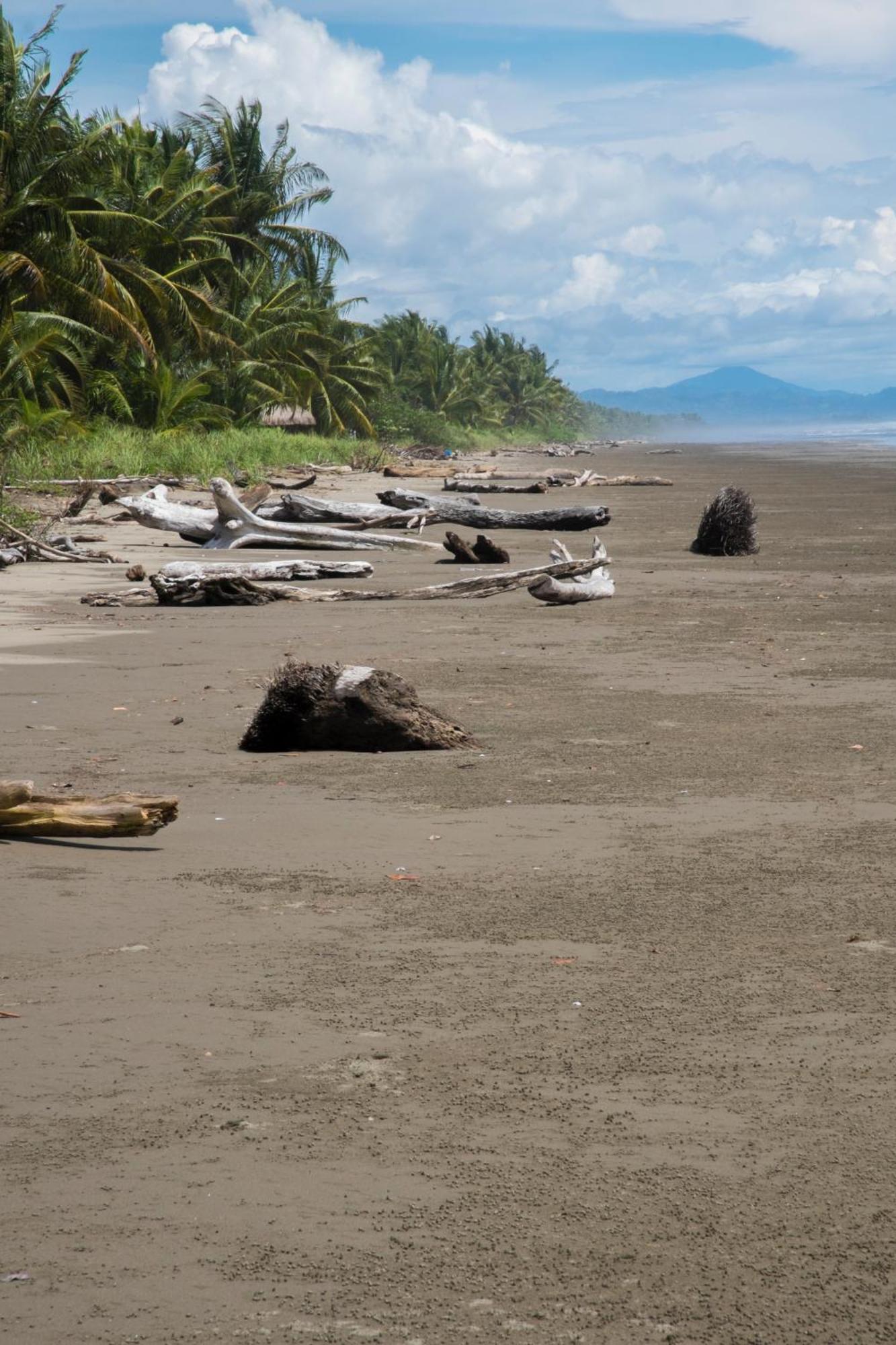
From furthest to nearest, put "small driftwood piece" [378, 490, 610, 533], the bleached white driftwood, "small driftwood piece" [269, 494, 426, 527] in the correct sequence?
"small driftwood piece" [378, 490, 610, 533]
"small driftwood piece" [269, 494, 426, 527]
the bleached white driftwood

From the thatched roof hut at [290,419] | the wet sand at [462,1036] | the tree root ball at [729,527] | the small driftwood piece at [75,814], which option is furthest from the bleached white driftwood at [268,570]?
the thatched roof hut at [290,419]

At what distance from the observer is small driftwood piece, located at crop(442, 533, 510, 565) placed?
1686 centimetres

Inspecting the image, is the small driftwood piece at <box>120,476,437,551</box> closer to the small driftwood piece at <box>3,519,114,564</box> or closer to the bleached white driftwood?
the small driftwood piece at <box>3,519,114,564</box>

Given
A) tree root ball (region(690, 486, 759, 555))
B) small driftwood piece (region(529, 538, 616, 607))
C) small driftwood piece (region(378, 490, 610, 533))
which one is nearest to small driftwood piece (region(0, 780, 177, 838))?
small driftwood piece (region(529, 538, 616, 607))

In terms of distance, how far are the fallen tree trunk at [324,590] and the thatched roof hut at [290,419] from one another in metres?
31.7

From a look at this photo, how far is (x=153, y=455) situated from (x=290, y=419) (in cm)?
1756

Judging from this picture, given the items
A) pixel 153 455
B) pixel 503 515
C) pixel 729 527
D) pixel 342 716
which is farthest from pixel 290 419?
pixel 342 716

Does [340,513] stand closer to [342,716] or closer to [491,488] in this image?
[491,488]

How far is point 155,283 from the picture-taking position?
31141mm

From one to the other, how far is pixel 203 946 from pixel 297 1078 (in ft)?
3.28

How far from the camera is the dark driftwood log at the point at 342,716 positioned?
23.2 feet

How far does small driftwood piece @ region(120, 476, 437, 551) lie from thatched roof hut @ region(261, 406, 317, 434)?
1026 inches

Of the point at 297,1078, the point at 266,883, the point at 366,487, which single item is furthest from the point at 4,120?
the point at 297,1078

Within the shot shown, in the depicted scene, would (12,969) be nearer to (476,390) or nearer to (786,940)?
(786,940)
